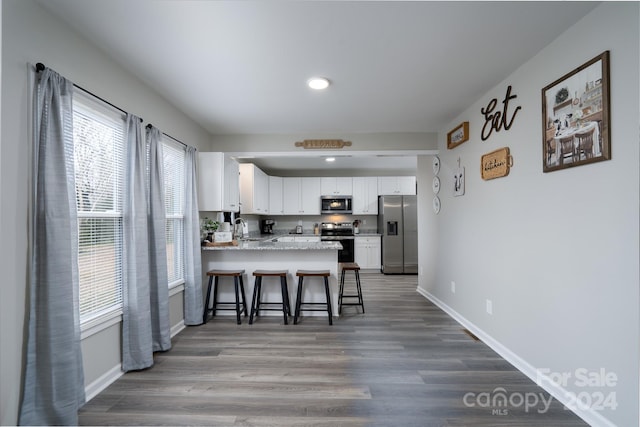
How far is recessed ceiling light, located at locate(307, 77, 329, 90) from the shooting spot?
254 centimetres

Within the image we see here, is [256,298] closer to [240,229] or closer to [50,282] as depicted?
[240,229]

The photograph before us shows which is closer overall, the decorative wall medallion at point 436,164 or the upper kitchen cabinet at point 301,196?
the decorative wall medallion at point 436,164

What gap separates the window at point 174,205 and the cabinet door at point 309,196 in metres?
3.75

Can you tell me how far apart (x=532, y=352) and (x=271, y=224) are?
5.68 meters

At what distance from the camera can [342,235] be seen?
691 centimetres

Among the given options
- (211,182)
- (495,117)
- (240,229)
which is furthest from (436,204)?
(240,229)

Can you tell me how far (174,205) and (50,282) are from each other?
5.61 ft

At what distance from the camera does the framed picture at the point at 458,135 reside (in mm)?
3264

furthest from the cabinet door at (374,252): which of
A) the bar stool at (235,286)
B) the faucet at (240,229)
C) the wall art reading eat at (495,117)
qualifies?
the wall art reading eat at (495,117)

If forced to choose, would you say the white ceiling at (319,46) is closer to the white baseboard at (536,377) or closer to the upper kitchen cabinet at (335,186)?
the white baseboard at (536,377)

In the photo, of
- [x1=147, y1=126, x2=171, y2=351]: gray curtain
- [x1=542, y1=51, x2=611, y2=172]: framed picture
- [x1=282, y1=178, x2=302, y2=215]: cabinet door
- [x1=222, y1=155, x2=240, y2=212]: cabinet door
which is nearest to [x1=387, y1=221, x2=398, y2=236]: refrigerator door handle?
[x1=282, y1=178, x2=302, y2=215]: cabinet door

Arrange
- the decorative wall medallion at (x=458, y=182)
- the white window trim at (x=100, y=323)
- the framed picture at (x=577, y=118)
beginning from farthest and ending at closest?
1. the decorative wall medallion at (x=458, y=182)
2. the white window trim at (x=100, y=323)
3. the framed picture at (x=577, y=118)

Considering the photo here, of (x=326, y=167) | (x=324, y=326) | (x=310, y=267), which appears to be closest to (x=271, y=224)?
(x=326, y=167)

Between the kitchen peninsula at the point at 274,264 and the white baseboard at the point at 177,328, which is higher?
the kitchen peninsula at the point at 274,264
